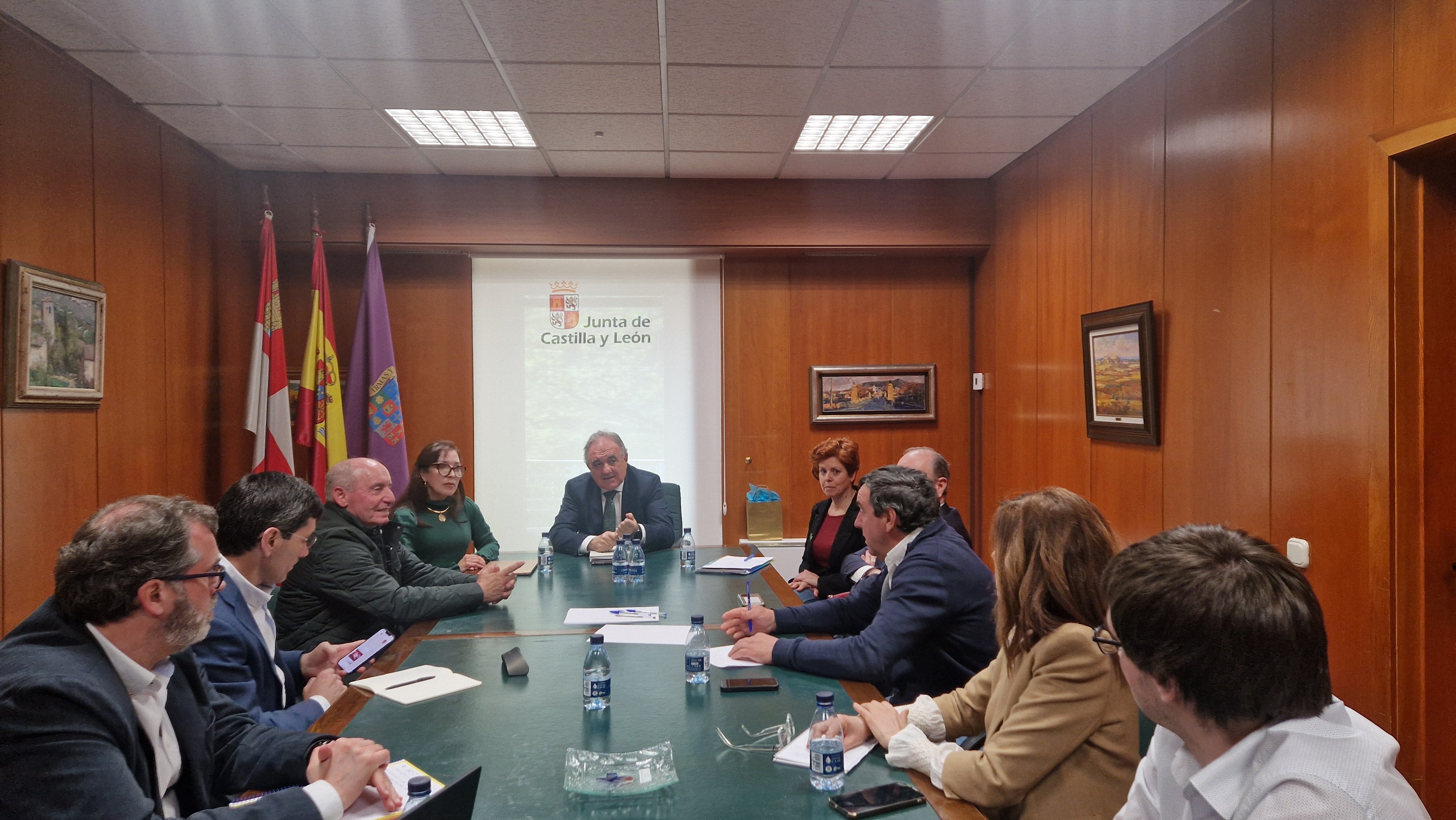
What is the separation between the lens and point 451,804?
1167 mm

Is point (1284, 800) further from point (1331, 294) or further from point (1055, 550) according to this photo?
point (1331, 294)

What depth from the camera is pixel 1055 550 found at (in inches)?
73.7

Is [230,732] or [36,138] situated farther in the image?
[36,138]

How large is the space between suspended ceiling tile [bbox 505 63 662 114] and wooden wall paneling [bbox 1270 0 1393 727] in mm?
2517

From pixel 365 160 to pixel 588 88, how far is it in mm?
1911

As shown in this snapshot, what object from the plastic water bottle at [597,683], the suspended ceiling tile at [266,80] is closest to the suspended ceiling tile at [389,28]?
the suspended ceiling tile at [266,80]

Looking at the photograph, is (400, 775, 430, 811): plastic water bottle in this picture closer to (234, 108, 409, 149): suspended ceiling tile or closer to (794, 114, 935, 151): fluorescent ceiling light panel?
(234, 108, 409, 149): suspended ceiling tile

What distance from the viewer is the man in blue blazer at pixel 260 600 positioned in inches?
88.7

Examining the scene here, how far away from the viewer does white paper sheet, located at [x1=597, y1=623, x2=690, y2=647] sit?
2.86 metres

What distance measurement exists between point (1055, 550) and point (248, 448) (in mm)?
5020

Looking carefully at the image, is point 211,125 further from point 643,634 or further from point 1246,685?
point 1246,685

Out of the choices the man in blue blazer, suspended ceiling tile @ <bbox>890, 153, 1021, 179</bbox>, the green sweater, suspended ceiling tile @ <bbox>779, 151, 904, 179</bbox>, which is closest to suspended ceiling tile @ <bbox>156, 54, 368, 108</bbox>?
the green sweater

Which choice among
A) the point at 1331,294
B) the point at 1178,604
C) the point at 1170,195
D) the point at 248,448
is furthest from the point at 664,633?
the point at 248,448

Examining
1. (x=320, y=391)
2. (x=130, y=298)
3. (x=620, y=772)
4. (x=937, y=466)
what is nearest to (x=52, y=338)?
(x=130, y=298)
